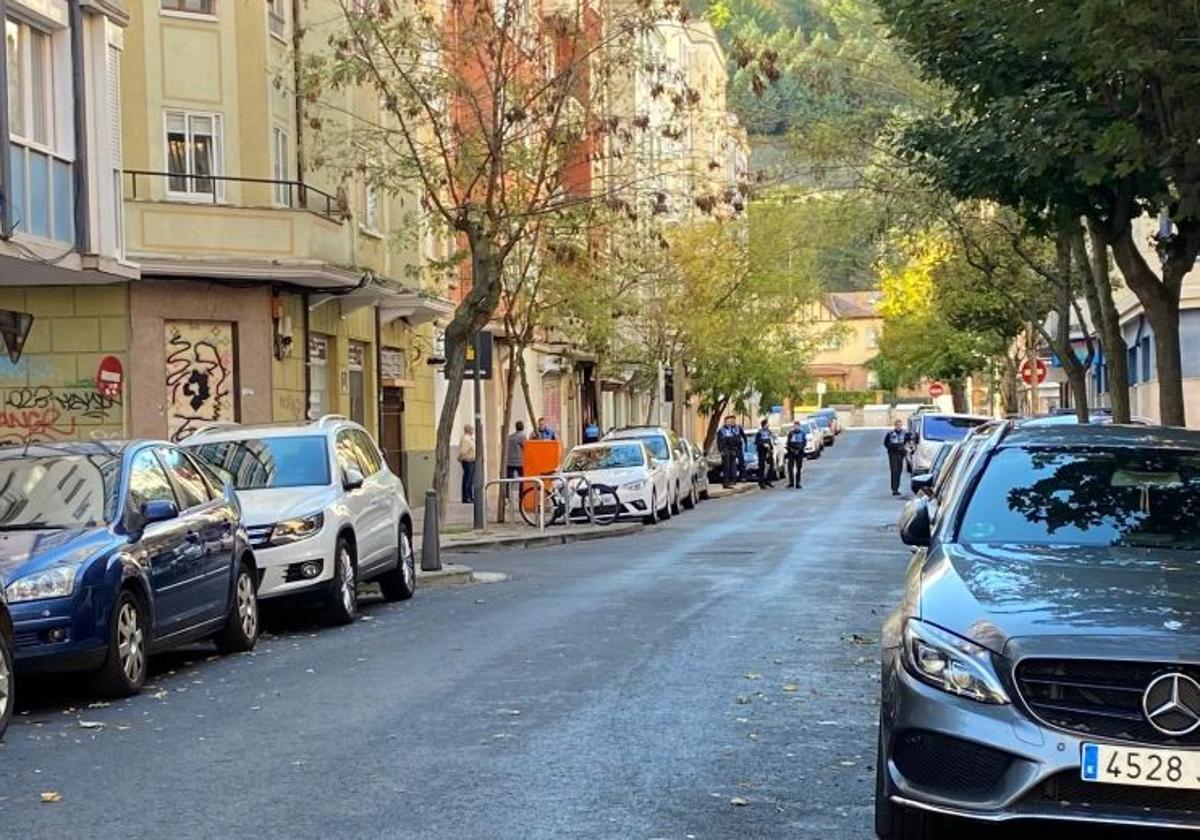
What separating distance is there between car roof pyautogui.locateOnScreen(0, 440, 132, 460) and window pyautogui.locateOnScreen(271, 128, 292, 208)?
598 inches

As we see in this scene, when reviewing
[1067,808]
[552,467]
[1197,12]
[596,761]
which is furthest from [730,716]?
[552,467]

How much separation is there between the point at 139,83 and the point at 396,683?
56.5 feet

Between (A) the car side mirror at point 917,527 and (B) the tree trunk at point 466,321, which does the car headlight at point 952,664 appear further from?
(B) the tree trunk at point 466,321

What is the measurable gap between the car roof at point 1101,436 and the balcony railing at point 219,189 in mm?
19427

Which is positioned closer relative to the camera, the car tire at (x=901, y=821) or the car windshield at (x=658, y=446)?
the car tire at (x=901, y=821)

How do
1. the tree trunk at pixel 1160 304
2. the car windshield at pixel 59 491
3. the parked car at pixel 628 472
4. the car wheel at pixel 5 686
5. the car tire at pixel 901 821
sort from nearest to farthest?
1. the car tire at pixel 901 821
2. the car wheel at pixel 5 686
3. the car windshield at pixel 59 491
4. the tree trunk at pixel 1160 304
5. the parked car at pixel 628 472

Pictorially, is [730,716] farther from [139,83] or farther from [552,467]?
[552,467]

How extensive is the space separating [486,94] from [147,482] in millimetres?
15343

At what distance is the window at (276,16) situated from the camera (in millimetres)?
26688

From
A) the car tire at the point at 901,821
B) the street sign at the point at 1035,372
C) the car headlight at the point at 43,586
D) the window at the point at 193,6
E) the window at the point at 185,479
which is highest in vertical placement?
the window at the point at 193,6

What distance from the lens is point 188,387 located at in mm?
25828

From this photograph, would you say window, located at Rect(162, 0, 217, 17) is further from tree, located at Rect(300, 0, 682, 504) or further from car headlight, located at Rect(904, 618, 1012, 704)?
car headlight, located at Rect(904, 618, 1012, 704)

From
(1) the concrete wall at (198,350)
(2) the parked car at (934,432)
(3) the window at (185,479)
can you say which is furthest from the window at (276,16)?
(2) the parked car at (934,432)

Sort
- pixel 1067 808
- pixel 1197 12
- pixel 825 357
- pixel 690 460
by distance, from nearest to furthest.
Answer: pixel 1067 808 → pixel 1197 12 → pixel 690 460 → pixel 825 357
